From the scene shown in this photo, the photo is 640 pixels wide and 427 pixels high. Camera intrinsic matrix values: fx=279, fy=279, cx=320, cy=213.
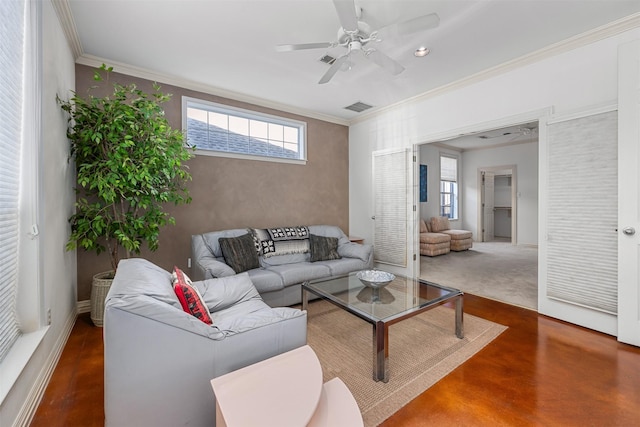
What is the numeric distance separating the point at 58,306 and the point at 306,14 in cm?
311

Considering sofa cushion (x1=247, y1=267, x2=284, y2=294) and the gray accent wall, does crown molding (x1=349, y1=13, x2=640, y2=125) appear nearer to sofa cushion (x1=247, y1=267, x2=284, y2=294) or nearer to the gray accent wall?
the gray accent wall

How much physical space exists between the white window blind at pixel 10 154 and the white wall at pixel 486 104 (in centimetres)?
410

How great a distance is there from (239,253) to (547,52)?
392 centimetres

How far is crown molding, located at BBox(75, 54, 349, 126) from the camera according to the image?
305cm

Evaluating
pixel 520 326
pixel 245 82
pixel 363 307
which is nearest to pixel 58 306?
pixel 363 307

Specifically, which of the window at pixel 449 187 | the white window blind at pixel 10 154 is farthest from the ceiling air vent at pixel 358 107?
the window at pixel 449 187

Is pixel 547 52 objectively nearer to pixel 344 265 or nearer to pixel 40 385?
pixel 344 265

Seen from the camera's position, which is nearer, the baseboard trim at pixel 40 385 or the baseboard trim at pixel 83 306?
the baseboard trim at pixel 40 385

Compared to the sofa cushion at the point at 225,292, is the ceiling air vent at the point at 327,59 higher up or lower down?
higher up

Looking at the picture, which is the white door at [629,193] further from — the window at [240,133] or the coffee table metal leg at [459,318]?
the window at [240,133]

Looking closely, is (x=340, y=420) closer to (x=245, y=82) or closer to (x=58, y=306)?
(x=58, y=306)

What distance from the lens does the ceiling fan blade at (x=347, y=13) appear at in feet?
5.90

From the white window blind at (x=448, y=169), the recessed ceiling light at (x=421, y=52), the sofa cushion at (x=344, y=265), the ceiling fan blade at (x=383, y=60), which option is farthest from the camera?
the white window blind at (x=448, y=169)

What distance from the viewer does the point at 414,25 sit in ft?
6.55
